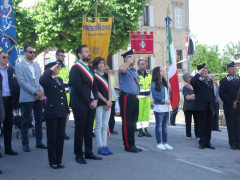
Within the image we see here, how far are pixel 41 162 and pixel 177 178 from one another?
2.46 metres

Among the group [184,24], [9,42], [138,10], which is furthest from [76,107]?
[184,24]

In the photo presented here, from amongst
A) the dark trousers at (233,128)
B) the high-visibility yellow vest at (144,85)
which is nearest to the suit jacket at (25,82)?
the high-visibility yellow vest at (144,85)

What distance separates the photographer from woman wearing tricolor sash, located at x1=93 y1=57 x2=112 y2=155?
7.48m

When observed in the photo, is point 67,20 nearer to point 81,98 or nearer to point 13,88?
point 13,88

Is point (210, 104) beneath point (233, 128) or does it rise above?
above

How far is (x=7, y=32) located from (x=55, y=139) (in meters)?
3.49

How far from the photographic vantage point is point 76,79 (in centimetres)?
665

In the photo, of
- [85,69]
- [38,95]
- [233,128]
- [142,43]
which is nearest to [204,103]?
[233,128]

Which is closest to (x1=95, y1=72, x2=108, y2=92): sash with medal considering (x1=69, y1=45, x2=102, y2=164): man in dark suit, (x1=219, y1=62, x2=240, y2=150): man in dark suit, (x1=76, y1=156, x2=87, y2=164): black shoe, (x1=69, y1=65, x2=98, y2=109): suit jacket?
(x1=69, y1=45, x2=102, y2=164): man in dark suit

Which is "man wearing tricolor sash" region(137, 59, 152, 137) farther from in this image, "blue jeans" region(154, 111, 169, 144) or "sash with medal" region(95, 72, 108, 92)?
"sash with medal" region(95, 72, 108, 92)

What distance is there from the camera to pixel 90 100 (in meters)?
6.77

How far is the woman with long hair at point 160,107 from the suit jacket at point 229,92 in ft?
5.18

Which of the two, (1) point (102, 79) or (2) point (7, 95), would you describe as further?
(1) point (102, 79)

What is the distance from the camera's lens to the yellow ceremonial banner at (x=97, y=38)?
10578 mm
